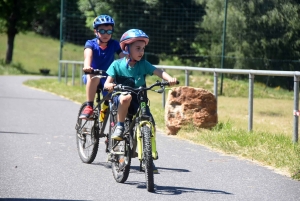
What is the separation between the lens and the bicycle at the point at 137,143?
7.01 m

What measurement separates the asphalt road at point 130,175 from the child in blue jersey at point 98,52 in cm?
80

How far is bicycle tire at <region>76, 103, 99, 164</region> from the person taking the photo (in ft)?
29.3

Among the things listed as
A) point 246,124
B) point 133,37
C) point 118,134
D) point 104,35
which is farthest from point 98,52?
point 246,124

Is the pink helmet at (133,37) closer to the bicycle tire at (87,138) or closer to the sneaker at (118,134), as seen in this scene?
the sneaker at (118,134)

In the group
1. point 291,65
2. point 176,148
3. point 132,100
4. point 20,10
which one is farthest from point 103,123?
point 20,10

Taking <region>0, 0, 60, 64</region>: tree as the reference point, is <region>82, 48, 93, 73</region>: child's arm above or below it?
below

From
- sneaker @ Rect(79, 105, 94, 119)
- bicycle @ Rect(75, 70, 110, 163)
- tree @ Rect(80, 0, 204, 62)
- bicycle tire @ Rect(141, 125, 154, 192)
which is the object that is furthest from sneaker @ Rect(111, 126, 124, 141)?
tree @ Rect(80, 0, 204, 62)

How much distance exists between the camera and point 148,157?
6941 mm

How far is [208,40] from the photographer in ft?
85.8

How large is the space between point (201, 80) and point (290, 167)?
53.2 ft

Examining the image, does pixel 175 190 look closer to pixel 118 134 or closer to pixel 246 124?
pixel 118 134

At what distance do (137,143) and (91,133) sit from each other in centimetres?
187

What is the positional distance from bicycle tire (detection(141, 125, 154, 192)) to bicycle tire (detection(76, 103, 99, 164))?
1885 millimetres

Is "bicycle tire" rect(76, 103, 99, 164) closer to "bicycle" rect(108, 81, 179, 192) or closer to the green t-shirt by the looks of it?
"bicycle" rect(108, 81, 179, 192)
